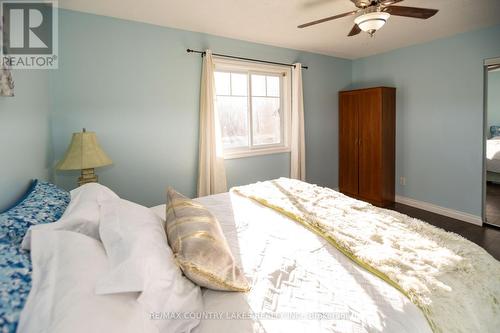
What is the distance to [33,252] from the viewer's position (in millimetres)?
863

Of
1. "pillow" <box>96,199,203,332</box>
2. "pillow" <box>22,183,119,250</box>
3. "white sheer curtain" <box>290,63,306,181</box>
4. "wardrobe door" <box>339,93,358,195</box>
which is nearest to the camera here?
"pillow" <box>96,199,203,332</box>

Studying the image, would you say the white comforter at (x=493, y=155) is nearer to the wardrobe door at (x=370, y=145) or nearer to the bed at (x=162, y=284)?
the wardrobe door at (x=370, y=145)

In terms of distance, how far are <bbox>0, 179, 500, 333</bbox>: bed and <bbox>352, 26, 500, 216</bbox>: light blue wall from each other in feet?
9.09

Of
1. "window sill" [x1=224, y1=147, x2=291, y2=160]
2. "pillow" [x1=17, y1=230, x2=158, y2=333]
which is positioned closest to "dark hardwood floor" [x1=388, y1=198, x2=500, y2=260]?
"window sill" [x1=224, y1=147, x2=291, y2=160]

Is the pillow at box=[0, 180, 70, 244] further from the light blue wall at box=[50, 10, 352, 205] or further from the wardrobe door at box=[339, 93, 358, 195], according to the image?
the wardrobe door at box=[339, 93, 358, 195]

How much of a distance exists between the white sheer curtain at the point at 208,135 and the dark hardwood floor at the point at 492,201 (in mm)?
3518

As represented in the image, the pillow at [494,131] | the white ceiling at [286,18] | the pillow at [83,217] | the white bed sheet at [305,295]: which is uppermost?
the white ceiling at [286,18]

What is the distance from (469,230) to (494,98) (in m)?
1.67

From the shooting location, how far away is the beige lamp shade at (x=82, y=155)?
7.47 ft

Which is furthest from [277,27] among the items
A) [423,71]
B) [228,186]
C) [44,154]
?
[44,154]

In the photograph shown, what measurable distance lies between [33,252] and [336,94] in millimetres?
4709

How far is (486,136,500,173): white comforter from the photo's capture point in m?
3.38

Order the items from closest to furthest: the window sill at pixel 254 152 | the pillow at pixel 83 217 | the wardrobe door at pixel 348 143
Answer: the pillow at pixel 83 217 < the window sill at pixel 254 152 < the wardrobe door at pixel 348 143

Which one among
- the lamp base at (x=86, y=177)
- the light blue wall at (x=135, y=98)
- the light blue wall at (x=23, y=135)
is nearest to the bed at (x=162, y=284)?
the light blue wall at (x=23, y=135)
